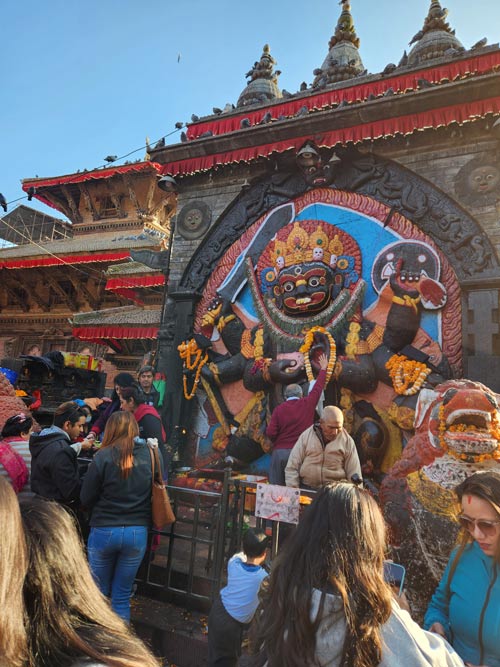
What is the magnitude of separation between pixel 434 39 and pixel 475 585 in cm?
987

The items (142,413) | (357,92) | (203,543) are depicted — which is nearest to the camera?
(203,543)

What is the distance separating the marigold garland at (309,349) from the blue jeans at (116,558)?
4192 millimetres

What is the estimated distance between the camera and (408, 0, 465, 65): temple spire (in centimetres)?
820

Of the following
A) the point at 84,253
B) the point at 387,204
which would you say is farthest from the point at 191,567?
the point at 84,253

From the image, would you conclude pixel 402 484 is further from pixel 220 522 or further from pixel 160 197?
pixel 160 197

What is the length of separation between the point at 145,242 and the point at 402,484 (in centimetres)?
1293

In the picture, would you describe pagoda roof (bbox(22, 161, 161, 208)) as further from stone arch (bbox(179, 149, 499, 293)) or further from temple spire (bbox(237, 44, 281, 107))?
stone arch (bbox(179, 149, 499, 293))

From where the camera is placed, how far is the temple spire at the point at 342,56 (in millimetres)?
9508

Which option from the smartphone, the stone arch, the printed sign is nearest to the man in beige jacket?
the printed sign

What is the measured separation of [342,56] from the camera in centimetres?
1044

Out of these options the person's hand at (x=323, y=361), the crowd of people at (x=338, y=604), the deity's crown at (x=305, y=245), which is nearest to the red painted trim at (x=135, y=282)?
the deity's crown at (x=305, y=245)

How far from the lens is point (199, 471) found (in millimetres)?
7227

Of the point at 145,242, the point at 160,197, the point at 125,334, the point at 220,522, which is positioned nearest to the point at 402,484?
the point at 220,522

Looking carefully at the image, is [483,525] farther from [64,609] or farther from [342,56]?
[342,56]
